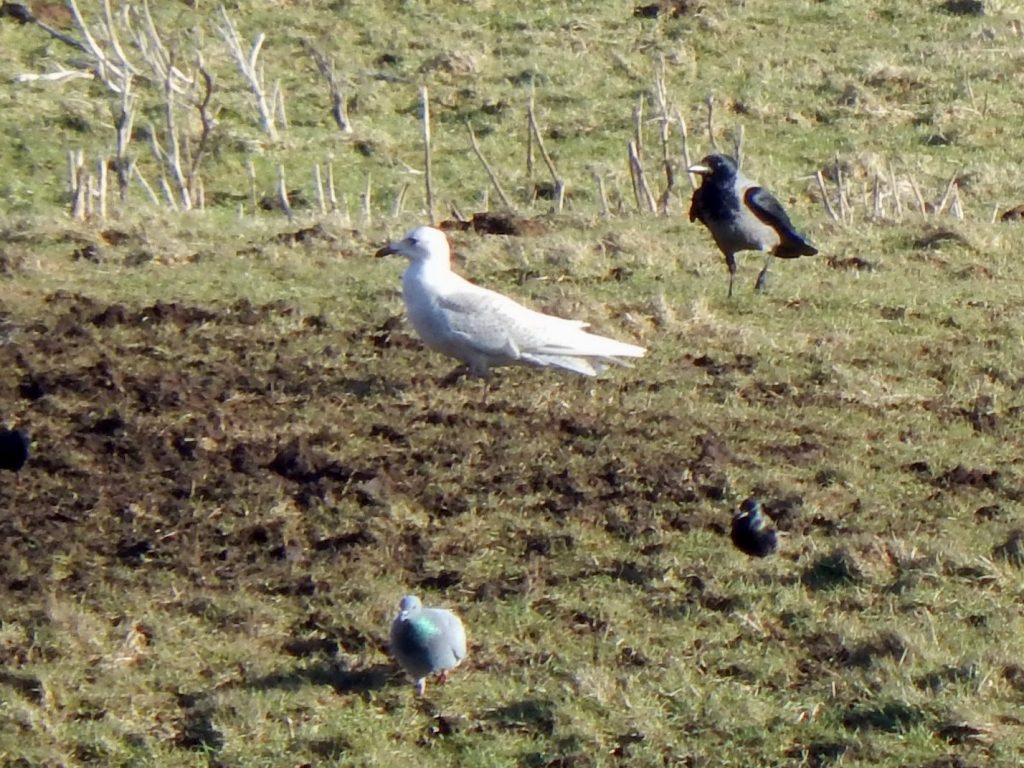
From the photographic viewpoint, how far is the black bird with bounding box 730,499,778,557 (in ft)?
20.9

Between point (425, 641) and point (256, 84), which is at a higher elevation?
point (425, 641)

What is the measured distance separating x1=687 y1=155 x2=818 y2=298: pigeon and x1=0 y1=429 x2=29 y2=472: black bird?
14.2 ft

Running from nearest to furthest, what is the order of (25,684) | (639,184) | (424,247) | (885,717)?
(885,717) → (25,684) → (424,247) → (639,184)

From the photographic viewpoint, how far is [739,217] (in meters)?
10.4

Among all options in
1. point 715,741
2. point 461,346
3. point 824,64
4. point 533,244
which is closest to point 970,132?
point 824,64

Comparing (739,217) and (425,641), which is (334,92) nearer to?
(739,217)

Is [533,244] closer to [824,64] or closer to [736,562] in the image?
[736,562]

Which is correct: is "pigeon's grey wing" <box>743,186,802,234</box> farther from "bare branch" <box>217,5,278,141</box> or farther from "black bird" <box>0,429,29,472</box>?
"bare branch" <box>217,5,278,141</box>

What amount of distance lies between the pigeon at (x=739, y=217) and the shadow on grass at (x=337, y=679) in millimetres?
4813

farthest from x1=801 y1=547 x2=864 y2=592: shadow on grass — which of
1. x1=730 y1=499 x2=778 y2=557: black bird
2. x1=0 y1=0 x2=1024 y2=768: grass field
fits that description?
x1=730 y1=499 x2=778 y2=557: black bird

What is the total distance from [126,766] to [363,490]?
1835 millimetres

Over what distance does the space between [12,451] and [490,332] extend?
2.07 m

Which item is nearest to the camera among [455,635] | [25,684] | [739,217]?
[455,635]

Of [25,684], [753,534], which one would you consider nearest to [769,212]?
[753,534]
